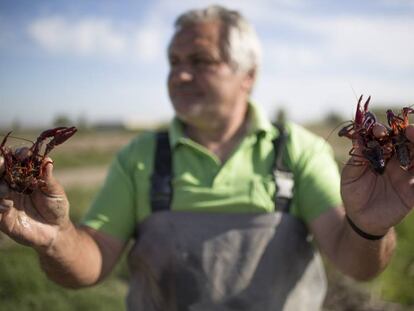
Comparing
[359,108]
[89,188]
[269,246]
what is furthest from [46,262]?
[89,188]

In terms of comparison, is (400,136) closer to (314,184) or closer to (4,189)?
(314,184)

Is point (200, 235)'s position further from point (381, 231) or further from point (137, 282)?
point (381, 231)

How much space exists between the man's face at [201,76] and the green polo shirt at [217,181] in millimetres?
242

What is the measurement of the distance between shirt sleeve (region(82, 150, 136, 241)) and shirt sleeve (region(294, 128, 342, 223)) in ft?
3.81

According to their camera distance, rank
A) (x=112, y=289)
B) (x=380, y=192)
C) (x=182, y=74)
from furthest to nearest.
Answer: (x=112, y=289), (x=182, y=74), (x=380, y=192)

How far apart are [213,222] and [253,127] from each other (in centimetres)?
80

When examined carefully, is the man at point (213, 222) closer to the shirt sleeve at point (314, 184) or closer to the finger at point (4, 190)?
the shirt sleeve at point (314, 184)

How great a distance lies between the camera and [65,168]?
21609 millimetres

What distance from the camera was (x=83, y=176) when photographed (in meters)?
18.7

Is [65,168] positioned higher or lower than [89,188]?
lower

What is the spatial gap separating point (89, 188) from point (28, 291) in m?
8.88

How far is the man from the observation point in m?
3.47

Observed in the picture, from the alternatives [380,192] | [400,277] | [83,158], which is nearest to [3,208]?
[380,192]

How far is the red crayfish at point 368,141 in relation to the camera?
2602 mm
